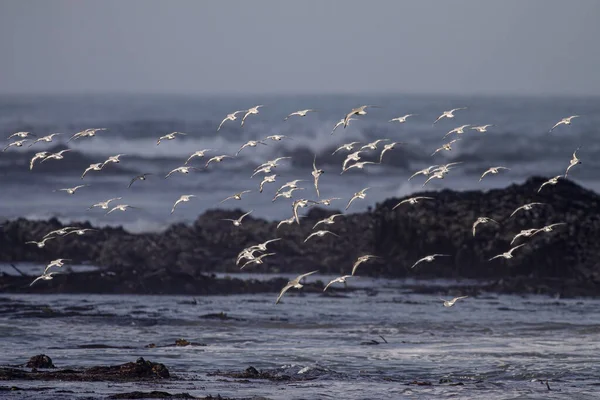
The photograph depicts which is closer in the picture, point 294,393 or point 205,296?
point 294,393

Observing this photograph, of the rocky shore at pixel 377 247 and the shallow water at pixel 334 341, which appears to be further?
the rocky shore at pixel 377 247

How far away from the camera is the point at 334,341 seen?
40.1 m

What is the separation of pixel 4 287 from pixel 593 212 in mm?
25199

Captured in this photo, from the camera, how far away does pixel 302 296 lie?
51.5 metres

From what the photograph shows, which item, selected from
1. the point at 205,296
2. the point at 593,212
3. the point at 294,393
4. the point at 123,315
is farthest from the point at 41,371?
the point at 593,212

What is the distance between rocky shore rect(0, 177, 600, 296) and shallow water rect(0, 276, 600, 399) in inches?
70.0

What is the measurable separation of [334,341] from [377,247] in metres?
18.3

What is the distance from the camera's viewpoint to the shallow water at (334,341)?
31656mm

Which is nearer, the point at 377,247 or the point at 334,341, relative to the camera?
the point at 334,341

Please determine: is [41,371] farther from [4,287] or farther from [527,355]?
[4,287]

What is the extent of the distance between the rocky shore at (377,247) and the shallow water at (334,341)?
1.78 meters

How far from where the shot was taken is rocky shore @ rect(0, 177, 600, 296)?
51.6 metres

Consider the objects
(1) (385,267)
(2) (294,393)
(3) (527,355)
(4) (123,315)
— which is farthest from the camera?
(1) (385,267)

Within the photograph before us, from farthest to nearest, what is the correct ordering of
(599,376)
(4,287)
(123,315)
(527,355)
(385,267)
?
(385,267) < (4,287) < (123,315) < (527,355) < (599,376)
